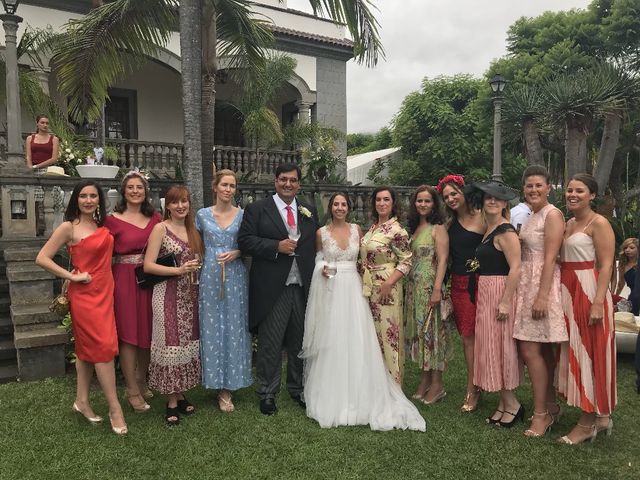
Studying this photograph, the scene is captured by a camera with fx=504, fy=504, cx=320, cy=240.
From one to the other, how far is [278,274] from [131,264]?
44.2 inches

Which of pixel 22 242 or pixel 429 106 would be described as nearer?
pixel 22 242

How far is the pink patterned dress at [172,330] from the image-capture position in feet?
12.4

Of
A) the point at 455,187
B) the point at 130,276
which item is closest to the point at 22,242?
the point at 130,276

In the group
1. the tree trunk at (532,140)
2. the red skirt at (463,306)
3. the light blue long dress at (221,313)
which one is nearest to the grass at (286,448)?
the light blue long dress at (221,313)

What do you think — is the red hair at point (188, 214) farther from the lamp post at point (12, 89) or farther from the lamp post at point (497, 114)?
the lamp post at point (497, 114)

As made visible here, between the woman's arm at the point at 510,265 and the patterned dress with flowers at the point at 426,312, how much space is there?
594mm

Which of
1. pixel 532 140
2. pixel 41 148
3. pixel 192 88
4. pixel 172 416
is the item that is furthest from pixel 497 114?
pixel 172 416

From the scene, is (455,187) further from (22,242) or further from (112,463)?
(22,242)

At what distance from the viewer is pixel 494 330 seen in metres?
3.80

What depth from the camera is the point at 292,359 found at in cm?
432

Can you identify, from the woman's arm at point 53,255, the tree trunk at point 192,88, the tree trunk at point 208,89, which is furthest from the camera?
the tree trunk at point 208,89

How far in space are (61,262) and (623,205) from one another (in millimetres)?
12855

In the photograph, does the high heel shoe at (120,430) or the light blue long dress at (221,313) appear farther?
the light blue long dress at (221,313)

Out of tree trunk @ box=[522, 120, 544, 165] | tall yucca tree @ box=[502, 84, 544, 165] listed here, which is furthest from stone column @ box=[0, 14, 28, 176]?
tree trunk @ box=[522, 120, 544, 165]
